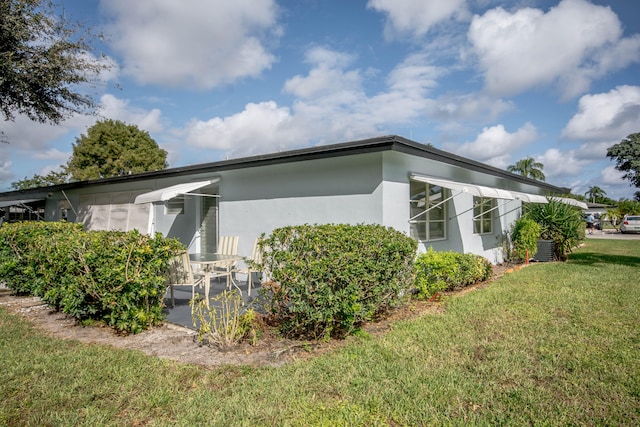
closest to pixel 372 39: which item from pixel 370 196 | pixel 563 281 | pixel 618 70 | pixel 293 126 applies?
pixel 370 196

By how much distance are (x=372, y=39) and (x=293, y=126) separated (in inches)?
850

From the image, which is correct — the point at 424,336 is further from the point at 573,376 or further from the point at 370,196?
the point at 370,196

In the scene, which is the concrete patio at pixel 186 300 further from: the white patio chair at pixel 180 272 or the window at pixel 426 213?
the window at pixel 426 213

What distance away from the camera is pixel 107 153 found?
105 feet

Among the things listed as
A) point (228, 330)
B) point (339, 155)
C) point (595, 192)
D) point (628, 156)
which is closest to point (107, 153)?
point (339, 155)

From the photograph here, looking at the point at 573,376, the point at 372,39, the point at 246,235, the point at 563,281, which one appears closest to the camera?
the point at 573,376

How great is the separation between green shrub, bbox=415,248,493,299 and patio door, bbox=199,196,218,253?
6.60 metres

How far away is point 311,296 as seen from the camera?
→ 4.67 m

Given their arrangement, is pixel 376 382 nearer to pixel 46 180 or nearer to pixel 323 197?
pixel 323 197

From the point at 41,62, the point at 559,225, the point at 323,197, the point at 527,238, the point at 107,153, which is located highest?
the point at 107,153

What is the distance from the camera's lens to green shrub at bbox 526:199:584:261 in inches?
529

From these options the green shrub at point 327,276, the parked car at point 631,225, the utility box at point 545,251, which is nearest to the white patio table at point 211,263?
the green shrub at point 327,276

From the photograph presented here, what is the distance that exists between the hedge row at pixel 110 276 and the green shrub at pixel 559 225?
13533 mm

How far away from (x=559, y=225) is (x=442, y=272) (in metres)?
8.71
